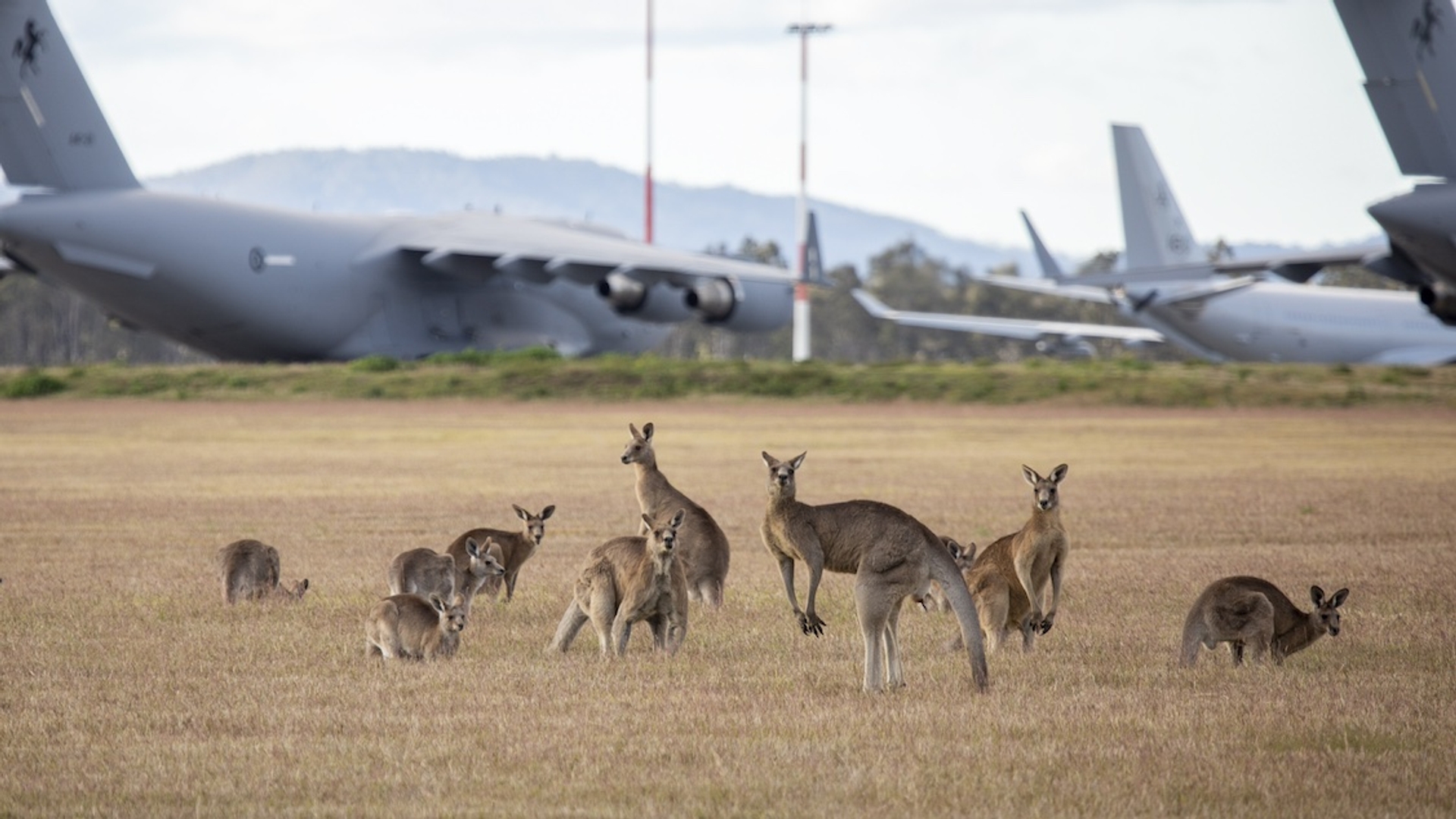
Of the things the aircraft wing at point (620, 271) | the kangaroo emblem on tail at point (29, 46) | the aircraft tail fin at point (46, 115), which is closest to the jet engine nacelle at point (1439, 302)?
the aircraft wing at point (620, 271)

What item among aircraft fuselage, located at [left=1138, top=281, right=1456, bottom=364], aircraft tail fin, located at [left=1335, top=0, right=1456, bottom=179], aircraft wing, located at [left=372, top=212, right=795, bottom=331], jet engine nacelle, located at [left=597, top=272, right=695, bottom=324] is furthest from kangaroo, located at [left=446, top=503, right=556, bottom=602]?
aircraft fuselage, located at [left=1138, top=281, right=1456, bottom=364]

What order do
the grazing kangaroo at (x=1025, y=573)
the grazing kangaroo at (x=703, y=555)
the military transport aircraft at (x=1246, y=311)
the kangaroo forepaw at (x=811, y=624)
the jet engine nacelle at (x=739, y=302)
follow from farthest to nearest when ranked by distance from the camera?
the military transport aircraft at (x=1246, y=311)
the jet engine nacelle at (x=739, y=302)
the grazing kangaroo at (x=703, y=555)
the grazing kangaroo at (x=1025, y=573)
the kangaroo forepaw at (x=811, y=624)

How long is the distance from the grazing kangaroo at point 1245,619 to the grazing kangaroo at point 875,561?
1379mm

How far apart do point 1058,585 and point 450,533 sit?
343 inches

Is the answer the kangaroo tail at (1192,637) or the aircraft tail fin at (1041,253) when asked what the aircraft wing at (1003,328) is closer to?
the aircraft tail fin at (1041,253)

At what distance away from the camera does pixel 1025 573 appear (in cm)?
1036

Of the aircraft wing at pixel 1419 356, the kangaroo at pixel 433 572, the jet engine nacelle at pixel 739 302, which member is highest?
the jet engine nacelle at pixel 739 302

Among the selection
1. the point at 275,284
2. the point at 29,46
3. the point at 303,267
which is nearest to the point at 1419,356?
the point at 303,267

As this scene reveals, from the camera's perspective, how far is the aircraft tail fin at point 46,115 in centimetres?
4484

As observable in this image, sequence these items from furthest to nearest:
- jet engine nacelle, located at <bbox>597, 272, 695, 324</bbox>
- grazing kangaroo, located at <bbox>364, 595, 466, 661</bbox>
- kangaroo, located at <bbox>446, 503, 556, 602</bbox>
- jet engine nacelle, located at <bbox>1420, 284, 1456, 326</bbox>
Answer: jet engine nacelle, located at <bbox>597, 272, 695, 324</bbox> < jet engine nacelle, located at <bbox>1420, 284, 1456, 326</bbox> < kangaroo, located at <bbox>446, 503, 556, 602</bbox> < grazing kangaroo, located at <bbox>364, 595, 466, 661</bbox>

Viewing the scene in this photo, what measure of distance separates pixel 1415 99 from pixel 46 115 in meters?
32.9

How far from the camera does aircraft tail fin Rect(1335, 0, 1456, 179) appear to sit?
2616cm

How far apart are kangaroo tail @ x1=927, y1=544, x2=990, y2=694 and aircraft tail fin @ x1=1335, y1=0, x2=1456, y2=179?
780 inches

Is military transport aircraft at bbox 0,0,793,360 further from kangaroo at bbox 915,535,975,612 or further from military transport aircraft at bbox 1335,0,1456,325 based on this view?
kangaroo at bbox 915,535,975,612
